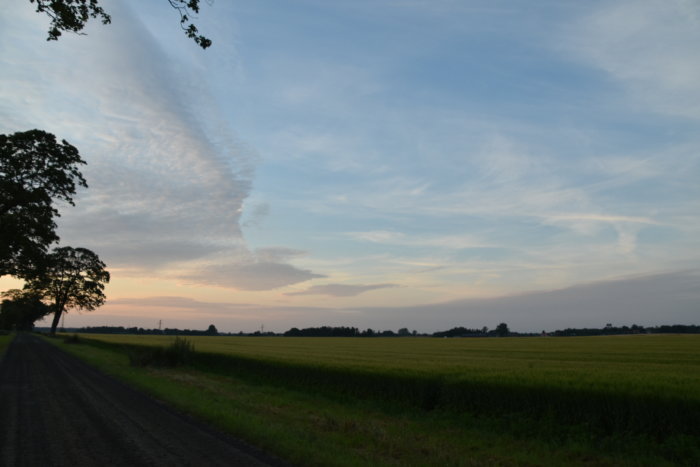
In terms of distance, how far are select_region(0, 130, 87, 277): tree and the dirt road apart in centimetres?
1615

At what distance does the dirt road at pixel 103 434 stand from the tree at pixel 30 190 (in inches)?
636

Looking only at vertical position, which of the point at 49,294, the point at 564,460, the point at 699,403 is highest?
the point at 49,294

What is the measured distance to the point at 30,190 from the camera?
98.7 feet

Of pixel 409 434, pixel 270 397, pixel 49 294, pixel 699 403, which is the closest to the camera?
pixel 699 403

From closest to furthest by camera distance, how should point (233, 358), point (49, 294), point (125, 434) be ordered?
1. point (125, 434)
2. point (233, 358)
3. point (49, 294)

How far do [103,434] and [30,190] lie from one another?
25.9 metres

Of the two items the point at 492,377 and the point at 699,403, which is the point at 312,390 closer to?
the point at 492,377

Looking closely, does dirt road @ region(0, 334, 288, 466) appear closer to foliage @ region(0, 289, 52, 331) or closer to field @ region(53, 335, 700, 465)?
field @ region(53, 335, 700, 465)

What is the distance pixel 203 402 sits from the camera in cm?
1542

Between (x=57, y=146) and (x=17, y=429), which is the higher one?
(x=57, y=146)

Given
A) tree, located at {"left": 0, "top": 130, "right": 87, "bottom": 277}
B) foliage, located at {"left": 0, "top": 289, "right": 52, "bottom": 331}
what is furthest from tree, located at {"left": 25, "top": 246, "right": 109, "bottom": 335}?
tree, located at {"left": 0, "top": 130, "right": 87, "bottom": 277}

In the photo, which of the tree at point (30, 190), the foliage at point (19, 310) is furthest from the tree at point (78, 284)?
the tree at point (30, 190)

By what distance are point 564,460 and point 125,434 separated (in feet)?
31.7

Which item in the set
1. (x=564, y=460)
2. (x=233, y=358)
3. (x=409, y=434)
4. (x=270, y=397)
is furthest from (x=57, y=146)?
(x=564, y=460)
